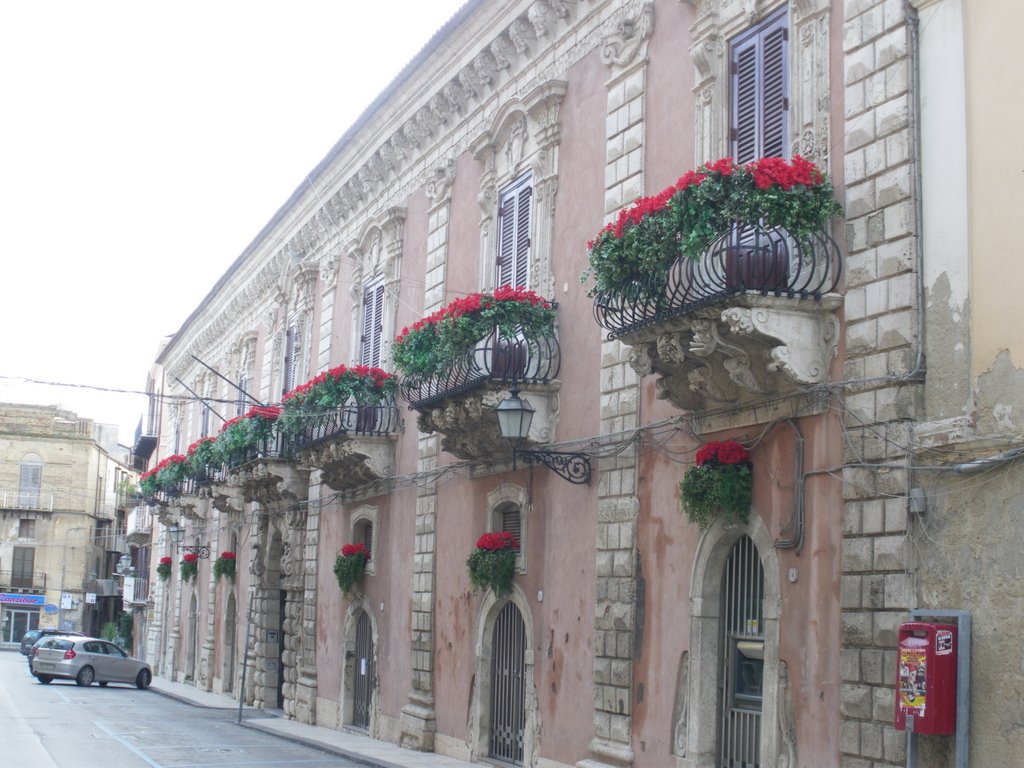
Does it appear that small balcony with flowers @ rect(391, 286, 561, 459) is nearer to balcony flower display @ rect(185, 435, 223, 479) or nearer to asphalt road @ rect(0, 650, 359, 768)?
asphalt road @ rect(0, 650, 359, 768)

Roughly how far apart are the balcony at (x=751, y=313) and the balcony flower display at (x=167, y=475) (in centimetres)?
2564

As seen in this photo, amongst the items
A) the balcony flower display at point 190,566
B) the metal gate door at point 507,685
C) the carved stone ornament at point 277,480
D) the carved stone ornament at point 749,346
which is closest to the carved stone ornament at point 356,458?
the carved stone ornament at point 277,480

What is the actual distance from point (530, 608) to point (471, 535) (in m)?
2.07

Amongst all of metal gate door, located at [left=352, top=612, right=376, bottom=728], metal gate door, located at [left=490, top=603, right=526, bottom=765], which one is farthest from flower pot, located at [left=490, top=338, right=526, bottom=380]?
metal gate door, located at [left=352, top=612, right=376, bottom=728]

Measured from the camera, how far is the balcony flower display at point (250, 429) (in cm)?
2603

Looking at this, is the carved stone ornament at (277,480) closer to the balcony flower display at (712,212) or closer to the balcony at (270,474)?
the balcony at (270,474)

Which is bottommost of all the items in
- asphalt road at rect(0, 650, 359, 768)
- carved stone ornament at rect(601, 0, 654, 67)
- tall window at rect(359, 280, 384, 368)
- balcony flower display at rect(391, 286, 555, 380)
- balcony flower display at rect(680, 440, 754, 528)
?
asphalt road at rect(0, 650, 359, 768)

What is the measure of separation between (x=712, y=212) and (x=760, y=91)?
75.6 inches

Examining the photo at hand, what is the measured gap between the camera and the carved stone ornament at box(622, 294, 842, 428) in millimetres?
10695

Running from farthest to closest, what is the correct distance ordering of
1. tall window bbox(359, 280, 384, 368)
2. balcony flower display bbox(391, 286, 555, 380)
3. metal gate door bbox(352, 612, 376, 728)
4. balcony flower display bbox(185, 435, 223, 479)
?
balcony flower display bbox(185, 435, 223, 479) → tall window bbox(359, 280, 384, 368) → metal gate door bbox(352, 612, 376, 728) → balcony flower display bbox(391, 286, 555, 380)

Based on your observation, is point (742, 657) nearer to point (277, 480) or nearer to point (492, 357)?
point (492, 357)

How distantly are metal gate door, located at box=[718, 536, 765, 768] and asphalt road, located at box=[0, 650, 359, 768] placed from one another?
25.4ft

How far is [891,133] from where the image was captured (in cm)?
1033

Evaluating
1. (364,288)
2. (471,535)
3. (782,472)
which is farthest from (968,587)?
(364,288)
